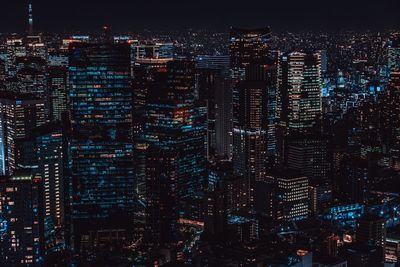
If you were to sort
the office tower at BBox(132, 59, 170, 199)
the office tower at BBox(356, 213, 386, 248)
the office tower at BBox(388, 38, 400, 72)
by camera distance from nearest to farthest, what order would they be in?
the office tower at BBox(356, 213, 386, 248), the office tower at BBox(132, 59, 170, 199), the office tower at BBox(388, 38, 400, 72)

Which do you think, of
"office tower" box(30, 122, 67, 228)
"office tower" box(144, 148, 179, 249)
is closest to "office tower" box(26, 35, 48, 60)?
"office tower" box(30, 122, 67, 228)

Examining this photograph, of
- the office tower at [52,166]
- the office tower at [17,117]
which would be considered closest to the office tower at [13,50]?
the office tower at [17,117]

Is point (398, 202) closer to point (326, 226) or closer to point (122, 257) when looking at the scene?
point (326, 226)

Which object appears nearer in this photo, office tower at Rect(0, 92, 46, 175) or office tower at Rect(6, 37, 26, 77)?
office tower at Rect(0, 92, 46, 175)

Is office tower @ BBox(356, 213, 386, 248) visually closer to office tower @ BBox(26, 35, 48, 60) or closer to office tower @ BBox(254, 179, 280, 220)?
office tower @ BBox(254, 179, 280, 220)

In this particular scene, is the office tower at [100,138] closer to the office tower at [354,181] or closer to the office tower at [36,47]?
the office tower at [354,181]

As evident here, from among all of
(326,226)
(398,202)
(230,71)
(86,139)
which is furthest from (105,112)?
(230,71)

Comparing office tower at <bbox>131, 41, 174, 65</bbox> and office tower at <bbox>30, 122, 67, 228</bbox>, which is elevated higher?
office tower at <bbox>131, 41, 174, 65</bbox>

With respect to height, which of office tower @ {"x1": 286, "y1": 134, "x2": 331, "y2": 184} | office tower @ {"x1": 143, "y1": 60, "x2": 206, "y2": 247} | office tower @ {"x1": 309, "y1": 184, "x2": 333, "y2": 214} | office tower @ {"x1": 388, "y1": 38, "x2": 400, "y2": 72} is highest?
office tower @ {"x1": 388, "y1": 38, "x2": 400, "y2": 72}
